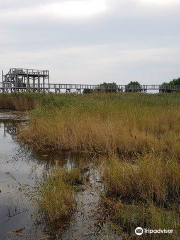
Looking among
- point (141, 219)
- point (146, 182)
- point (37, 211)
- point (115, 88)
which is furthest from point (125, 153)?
point (115, 88)

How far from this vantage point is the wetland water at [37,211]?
3.24 metres

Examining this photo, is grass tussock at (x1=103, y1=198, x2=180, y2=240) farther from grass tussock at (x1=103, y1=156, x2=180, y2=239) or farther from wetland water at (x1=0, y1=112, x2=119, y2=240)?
wetland water at (x1=0, y1=112, x2=119, y2=240)

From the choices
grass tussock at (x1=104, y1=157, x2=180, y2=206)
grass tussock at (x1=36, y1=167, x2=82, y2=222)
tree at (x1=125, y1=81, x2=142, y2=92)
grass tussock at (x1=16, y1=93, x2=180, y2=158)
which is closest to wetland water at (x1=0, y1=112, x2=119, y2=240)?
grass tussock at (x1=36, y1=167, x2=82, y2=222)

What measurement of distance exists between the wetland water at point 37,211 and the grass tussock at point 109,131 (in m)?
1.01

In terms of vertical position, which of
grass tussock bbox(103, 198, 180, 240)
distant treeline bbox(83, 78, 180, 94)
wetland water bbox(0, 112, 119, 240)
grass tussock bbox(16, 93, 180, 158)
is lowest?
wetland water bbox(0, 112, 119, 240)

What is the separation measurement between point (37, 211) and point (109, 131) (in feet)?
12.9

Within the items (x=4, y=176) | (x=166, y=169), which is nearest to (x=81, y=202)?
(x=166, y=169)

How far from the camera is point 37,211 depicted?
3775 mm

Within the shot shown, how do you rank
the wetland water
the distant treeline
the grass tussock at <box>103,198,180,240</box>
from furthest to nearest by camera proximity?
1. the distant treeline
2. the wetland water
3. the grass tussock at <box>103,198,180,240</box>

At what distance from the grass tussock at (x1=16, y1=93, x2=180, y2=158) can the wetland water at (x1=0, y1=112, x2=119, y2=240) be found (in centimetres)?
101

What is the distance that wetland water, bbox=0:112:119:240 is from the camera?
324 cm

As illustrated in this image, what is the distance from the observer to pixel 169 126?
8719 millimetres

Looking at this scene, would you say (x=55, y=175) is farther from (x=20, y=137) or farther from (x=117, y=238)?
(x=20, y=137)

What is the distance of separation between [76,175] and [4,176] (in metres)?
1.47
